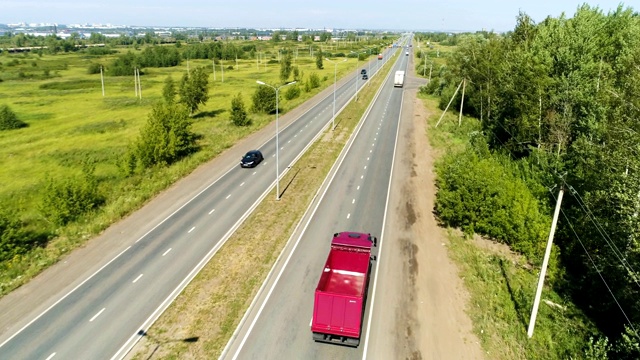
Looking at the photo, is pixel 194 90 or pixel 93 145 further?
pixel 194 90

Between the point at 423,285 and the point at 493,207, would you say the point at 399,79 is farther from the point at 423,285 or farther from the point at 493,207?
the point at 423,285

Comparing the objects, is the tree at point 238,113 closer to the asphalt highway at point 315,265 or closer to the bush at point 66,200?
the asphalt highway at point 315,265

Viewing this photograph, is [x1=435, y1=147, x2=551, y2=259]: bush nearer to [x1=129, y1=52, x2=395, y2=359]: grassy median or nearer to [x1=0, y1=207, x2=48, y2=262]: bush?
[x1=129, y1=52, x2=395, y2=359]: grassy median

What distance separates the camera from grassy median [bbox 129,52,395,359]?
19.8m

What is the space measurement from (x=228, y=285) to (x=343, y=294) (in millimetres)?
8938

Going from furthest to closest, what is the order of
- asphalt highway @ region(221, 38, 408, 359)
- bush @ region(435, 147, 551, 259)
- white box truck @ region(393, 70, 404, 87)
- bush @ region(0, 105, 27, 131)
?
white box truck @ region(393, 70, 404, 87) < bush @ region(0, 105, 27, 131) < bush @ region(435, 147, 551, 259) < asphalt highway @ region(221, 38, 408, 359)

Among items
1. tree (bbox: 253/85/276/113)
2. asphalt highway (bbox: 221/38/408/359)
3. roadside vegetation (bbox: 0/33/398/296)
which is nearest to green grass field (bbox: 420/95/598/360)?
asphalt highway (bbox: 221/38/408/359)

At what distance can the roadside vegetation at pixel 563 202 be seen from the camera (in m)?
20.3

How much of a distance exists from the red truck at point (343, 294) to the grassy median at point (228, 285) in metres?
5.05

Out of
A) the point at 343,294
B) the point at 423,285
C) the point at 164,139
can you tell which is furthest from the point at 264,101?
the point at 343,294

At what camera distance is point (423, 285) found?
80.6ft

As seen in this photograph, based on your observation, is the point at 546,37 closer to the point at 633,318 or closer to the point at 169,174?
the point at 633,318

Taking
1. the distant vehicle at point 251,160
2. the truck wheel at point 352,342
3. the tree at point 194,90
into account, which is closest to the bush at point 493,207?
the truck wheel at point 352,342

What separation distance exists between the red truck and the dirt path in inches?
109
